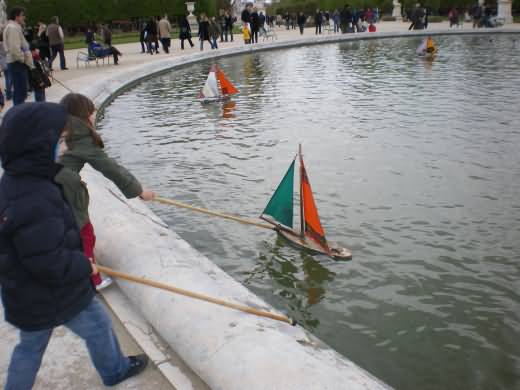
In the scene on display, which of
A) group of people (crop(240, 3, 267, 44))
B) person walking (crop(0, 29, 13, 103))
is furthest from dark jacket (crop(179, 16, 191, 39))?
person walking (crop(0, 29, 13, 103))

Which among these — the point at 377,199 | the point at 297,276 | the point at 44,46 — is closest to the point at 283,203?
the point at 297,276

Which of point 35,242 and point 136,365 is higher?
point 35,242

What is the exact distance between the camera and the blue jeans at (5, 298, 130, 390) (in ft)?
9.18

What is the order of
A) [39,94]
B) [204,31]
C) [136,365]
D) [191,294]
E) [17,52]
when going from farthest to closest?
[204,31]
[39,94]
[17,52]
[191,294]
[136,365]

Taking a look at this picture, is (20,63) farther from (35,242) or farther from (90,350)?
(35,242)

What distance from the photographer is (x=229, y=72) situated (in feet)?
67.9

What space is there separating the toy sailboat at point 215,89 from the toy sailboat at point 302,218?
8.68 metres

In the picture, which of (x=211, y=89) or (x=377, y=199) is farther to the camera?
(x=211, y=89)

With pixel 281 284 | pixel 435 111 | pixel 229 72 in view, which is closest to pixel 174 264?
pixel 281 284

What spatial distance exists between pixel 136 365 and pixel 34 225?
1126mm

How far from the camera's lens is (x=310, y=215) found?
5.97 meters

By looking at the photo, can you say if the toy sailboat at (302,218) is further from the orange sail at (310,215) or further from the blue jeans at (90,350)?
the blue jeans at (90,350)

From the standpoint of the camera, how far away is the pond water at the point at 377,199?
4664 mm

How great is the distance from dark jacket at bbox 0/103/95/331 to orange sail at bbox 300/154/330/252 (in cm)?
337
